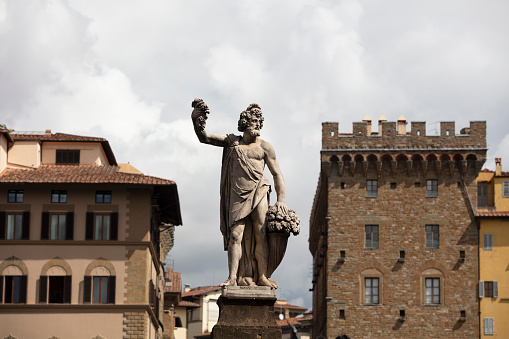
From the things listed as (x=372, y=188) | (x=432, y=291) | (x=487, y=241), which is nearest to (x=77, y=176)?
(x=372, y=188)

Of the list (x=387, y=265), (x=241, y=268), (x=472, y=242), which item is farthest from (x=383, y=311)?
(x=241, y=268)

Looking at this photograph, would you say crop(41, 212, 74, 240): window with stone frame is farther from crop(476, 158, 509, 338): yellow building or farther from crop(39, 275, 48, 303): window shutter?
crop(476, 158, 509, 338): yellow building

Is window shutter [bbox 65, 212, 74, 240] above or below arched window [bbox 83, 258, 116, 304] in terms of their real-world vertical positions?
above

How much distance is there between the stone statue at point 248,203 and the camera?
1858 cm

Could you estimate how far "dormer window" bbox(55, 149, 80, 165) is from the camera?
70500mm

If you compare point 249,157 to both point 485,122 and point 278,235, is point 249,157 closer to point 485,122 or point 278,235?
point 278,235

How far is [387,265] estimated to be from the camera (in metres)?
85.1

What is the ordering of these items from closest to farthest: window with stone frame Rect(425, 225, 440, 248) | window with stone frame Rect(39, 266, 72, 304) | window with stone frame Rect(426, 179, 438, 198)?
1. window with stone frame Rect(39, 266, 72, 304)
2. window with stone frame Rect(425, 225, 440, 248)
3. window with stone frame Rect(426, 179, 438, 198)

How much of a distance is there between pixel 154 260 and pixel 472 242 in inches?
1063

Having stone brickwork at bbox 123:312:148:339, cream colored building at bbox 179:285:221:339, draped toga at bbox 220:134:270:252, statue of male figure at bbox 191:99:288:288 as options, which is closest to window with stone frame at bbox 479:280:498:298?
stone brickwork at bbox 123:312:148:339

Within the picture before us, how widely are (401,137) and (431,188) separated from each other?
4845 mm

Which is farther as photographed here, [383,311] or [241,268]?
[383,311]

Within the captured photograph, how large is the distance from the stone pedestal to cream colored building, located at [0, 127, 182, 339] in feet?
152

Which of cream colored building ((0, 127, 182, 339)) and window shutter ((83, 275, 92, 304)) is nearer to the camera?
cream colored building ((0, 127, 182, 339))
